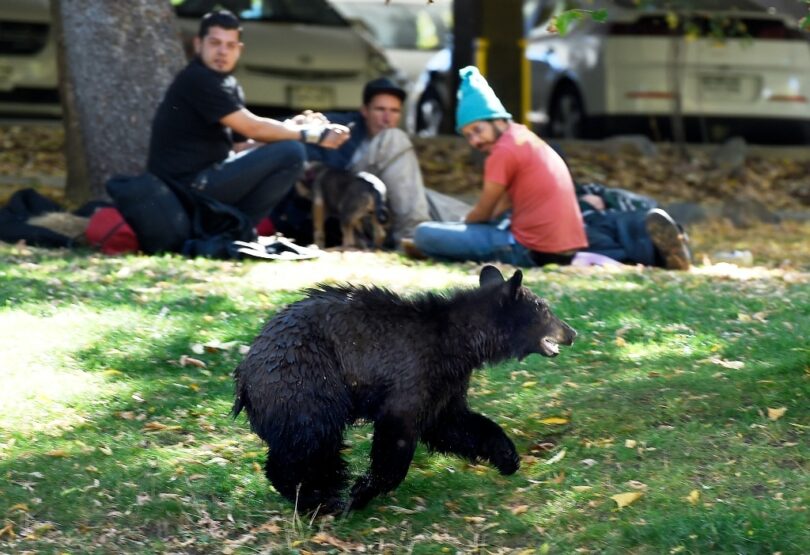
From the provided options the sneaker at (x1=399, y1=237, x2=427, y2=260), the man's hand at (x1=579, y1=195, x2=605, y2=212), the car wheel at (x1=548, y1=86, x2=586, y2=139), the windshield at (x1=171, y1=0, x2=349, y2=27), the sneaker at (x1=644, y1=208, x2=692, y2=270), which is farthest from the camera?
the car wheel at (x1=548, y1=86, x2=586, y2=139)

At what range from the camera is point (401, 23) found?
66.9ft

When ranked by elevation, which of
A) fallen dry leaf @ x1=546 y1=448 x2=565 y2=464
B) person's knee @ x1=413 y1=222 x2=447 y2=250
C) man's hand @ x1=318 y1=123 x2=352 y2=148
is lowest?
fallen dry leaf @ x1=546 y1=448 x2=565 y2=464

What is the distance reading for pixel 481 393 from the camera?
663 centimetres

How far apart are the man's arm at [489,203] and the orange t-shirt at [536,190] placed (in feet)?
0.19

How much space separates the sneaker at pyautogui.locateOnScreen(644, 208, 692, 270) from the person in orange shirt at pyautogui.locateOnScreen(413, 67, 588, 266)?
1.66ft

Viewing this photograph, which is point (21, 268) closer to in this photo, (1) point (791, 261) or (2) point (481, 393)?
(2) point (481, 393)

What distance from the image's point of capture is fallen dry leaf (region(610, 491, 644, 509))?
205 inches

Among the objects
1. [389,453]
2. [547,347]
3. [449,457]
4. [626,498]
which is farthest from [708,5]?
[389,453]

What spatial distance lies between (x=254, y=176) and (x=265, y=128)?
0.39 meters

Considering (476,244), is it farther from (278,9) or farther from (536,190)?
(278,9)

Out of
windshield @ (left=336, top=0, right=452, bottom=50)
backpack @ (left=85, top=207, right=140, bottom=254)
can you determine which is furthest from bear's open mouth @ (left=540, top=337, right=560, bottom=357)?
windshield @ (left=336, top=0, right=452, bottom=50)

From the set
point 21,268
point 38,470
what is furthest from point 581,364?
point 21,268

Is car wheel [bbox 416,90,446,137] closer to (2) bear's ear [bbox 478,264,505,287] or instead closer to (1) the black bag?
(1) the black bag

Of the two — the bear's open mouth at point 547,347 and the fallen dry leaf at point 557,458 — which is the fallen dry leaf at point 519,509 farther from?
the bear's open mouth at point 547,347
